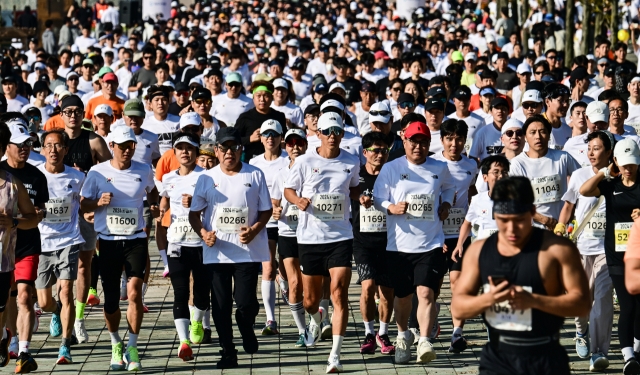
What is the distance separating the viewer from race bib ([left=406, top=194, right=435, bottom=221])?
10789 millimetres

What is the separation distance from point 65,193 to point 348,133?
11.8ft

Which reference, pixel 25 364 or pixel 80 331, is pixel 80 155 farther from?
pixel 25 364

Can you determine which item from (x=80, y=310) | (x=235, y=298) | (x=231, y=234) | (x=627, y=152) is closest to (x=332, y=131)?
(x=231, y=234)

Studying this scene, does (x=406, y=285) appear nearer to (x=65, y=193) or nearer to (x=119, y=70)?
(x=65, y=193)

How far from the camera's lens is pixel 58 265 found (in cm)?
1120

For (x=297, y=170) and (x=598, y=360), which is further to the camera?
(x=297, y=170)

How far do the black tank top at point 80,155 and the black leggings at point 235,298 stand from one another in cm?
265

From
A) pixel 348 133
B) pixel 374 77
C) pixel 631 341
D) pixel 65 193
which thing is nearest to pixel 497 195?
pixel 631 341

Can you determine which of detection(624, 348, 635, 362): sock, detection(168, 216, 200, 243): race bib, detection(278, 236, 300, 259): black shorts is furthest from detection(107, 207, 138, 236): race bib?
detection(624, 348, 635, 362): sock

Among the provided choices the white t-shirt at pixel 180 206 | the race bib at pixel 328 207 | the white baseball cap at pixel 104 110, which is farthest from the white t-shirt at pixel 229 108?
the race bib at pixel 328 207

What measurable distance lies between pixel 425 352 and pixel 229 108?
22.9ft

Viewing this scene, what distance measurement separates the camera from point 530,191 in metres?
6.83

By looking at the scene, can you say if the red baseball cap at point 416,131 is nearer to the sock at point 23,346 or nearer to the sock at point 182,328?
the sock at point 182,328

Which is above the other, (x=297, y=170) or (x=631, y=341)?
(x=297, y=170)
